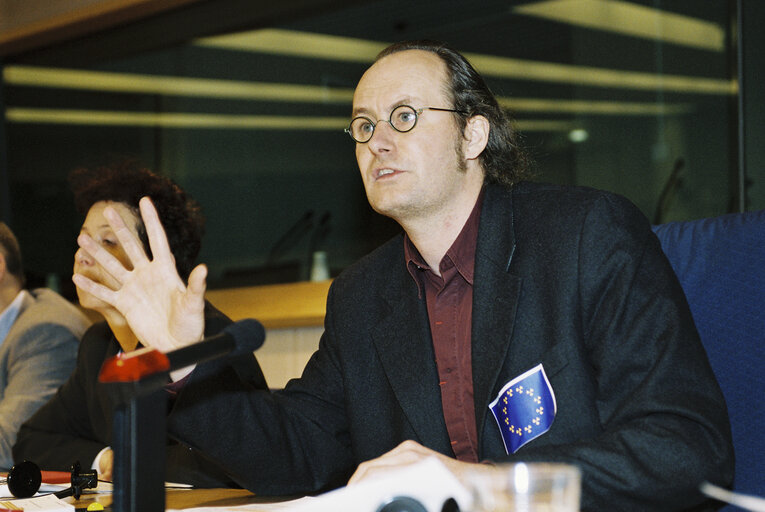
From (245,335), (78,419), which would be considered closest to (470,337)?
(245,335)

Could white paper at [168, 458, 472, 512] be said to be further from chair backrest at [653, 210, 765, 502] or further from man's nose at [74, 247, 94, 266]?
man's nose at [74, 247, 94, 266]

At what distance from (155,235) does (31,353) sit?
162cm

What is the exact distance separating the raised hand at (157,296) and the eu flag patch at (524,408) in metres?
0.49

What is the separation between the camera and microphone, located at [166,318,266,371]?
0.85 meters

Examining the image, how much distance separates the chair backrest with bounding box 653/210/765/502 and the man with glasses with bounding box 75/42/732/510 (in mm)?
82

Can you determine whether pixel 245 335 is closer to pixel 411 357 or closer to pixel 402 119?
pixel 411 357

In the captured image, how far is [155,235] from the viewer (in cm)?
139

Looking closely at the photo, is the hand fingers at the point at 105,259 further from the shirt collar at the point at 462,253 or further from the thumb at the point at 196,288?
the shirt collar at the point at 462,253

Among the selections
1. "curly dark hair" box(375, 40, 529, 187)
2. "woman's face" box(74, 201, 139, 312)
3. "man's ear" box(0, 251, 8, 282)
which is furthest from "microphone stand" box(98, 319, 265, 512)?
"man's ear" box(0, 251, 8, 282)

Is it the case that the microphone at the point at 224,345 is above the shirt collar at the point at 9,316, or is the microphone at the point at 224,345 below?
above

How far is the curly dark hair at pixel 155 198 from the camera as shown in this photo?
243 centimetres

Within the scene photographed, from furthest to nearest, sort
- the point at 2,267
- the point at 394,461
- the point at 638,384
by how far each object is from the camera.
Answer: the point at 2,267
the point at 638,384
the point at 394,461

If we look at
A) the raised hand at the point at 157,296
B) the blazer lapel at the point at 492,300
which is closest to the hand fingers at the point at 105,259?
the raised hand at the point at 157,296

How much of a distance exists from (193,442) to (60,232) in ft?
10.7
